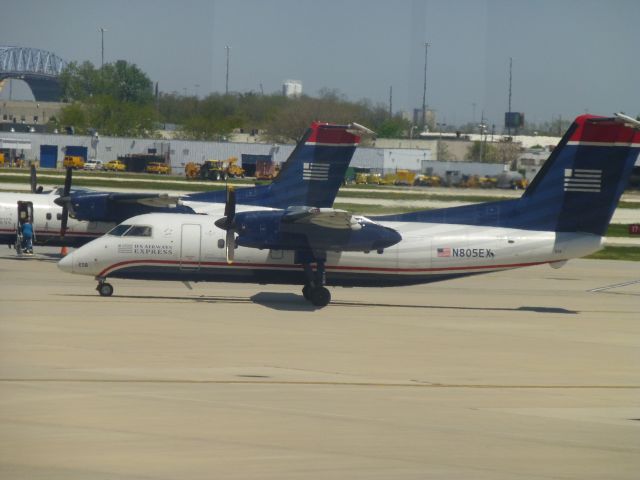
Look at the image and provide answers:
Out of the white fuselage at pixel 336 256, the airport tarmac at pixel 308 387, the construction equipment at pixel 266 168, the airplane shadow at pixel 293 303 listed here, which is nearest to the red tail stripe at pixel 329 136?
the airport tarmac at pixel 308 387

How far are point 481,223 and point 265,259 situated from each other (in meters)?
5.51

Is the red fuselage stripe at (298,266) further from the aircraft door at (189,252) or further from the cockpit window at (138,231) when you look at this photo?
the cockpit window at (138,231)

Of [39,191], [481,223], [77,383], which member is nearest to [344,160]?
[481,223]

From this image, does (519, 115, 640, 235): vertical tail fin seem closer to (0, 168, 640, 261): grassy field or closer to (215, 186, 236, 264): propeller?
(215, 186, 236, 264): propeller

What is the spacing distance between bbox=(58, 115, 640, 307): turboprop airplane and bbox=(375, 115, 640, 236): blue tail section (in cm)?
2

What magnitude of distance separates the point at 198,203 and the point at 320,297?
352 inches

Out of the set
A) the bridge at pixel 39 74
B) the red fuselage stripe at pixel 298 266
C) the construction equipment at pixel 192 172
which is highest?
the bridge at pixel 39 74

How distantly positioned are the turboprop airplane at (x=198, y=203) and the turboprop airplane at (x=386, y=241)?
22.1 feet

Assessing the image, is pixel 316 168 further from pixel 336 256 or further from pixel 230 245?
pixel 230 245

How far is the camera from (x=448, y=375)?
15.4m

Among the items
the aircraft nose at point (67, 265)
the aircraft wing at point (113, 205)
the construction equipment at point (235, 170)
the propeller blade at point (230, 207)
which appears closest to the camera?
the propeller blade at point (230, 207)

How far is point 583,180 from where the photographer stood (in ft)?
77.6

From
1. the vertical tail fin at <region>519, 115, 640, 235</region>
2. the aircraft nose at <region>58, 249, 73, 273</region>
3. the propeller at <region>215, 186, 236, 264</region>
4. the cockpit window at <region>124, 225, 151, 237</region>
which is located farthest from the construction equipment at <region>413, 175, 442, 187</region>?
the aircraft nose at <region>58, 249, 73, 273</region>

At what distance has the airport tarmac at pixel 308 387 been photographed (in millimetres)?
9914
